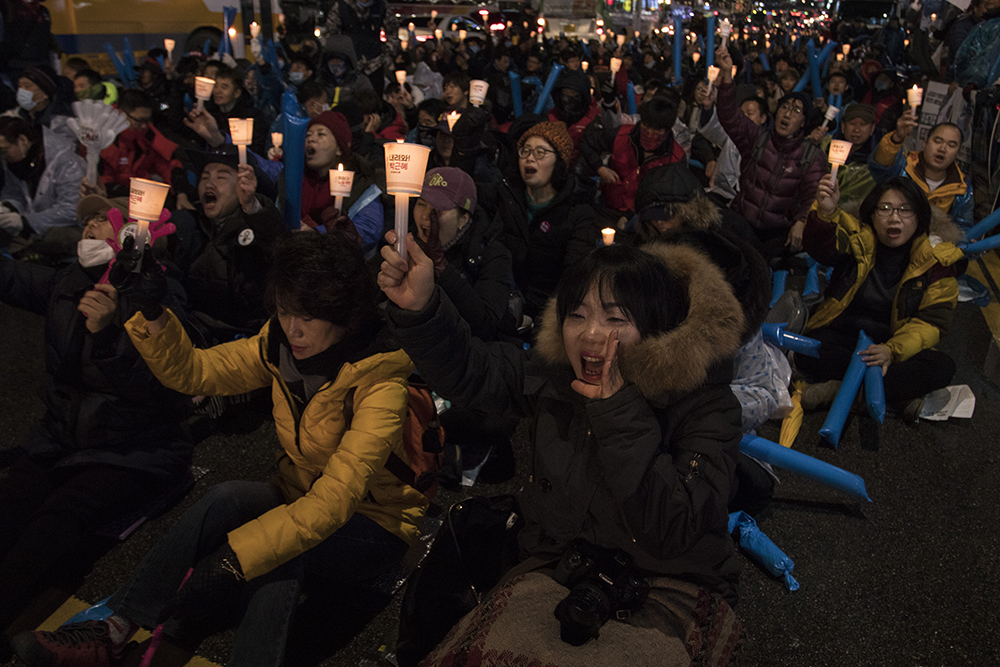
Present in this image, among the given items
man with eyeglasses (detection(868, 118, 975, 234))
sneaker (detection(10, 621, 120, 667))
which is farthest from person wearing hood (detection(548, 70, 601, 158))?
sneaker (detection(10, 621, 120, 667))

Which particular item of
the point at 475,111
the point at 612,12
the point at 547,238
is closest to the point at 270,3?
the point at 475,111

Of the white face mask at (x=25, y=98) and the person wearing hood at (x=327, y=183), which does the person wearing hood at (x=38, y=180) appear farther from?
the person wearing hood at (x=327, y=183)

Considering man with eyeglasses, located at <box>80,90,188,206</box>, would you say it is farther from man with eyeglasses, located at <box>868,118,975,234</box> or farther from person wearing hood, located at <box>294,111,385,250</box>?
man with eyeglasses, located at <box>868,118,975,234</box>

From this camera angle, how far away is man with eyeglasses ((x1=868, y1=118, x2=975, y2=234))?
5.29m

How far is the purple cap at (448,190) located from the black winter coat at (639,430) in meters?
1.54

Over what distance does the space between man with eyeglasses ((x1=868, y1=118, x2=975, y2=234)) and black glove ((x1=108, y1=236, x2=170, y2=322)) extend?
491cm

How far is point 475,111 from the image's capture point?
5055 millimetres

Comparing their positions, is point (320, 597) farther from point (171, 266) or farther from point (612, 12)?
point (612, 12)

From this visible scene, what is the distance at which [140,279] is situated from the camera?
90.2 inches

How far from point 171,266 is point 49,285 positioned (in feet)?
→ 1.78

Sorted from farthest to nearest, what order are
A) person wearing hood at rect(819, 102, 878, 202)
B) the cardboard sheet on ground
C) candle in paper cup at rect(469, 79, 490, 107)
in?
candle in paper cup at rect(469, 79, 490, 107) < person wearing hood at rect(819, 102, 878, 202) < the cardboard sheet on ground

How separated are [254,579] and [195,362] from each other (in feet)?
2.64

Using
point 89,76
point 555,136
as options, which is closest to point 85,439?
point 555,136

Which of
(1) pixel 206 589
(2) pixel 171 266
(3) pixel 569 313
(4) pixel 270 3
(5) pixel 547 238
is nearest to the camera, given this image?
(3) pixel 569 313
